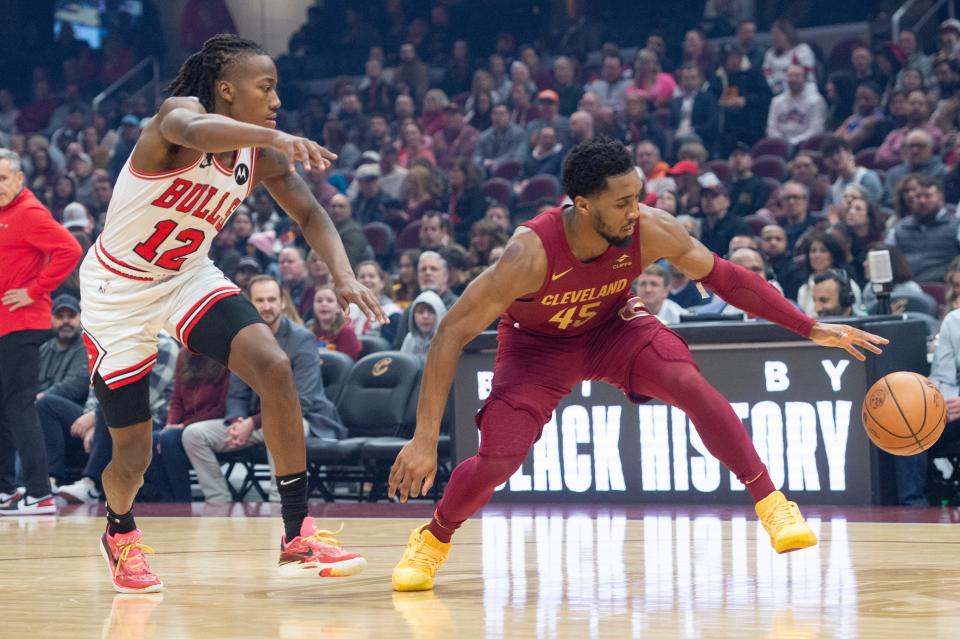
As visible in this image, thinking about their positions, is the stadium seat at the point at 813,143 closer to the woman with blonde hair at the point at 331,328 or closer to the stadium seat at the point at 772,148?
the stadium seat at the point at 772,148

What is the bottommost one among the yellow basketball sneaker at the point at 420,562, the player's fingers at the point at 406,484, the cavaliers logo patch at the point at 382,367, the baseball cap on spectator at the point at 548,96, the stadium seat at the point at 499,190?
the yellow basketball sneaker at the point at 420,562

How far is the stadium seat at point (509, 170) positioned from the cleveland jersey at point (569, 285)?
8899mm

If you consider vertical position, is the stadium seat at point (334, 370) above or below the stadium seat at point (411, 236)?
below

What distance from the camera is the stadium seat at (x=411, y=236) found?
12570 mm

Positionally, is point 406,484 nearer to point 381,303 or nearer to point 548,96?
point 381,303

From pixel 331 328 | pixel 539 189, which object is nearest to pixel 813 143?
pixel 539 189

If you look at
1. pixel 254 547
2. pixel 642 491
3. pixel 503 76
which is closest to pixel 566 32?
pixel 503 76

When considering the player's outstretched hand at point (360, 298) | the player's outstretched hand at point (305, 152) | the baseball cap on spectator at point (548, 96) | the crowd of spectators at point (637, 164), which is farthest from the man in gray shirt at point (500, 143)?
the player's outstretched hand at point (305, 152)

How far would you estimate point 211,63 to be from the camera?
4426 mm

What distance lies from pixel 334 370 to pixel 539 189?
404 centimetres

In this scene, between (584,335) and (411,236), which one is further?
(411,236)

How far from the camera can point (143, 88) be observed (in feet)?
64.6

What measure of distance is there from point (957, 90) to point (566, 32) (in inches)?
241

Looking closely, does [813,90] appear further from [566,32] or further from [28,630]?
[28,630]
